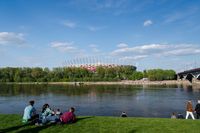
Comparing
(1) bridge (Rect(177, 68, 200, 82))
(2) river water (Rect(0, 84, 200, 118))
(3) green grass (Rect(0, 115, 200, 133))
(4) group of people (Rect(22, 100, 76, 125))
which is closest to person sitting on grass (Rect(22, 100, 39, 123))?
(4) group of people (Rect(22, 100, 76, 125))

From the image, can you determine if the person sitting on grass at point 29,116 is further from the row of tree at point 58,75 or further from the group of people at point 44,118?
the row of tree at point 58,75

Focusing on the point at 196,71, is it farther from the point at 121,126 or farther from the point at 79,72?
the point at 121,126

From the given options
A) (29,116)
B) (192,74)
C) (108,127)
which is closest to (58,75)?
(192,74)

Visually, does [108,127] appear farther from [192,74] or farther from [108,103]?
[192,74]

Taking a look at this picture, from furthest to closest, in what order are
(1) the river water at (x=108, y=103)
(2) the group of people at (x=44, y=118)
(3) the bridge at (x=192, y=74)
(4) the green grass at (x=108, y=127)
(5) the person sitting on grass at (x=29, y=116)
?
(3) the bridge at (x=192, y=74), (1) the river water at (x=108, y=103), (5) the person sitting on grass at (x=29, y=116), (2) the group of people at (x=44, y=118), (4) the green grass at (x=108, y=127)

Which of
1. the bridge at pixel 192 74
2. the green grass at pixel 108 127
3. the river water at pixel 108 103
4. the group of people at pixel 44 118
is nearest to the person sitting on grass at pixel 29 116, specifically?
the group of people at pixel 44 118

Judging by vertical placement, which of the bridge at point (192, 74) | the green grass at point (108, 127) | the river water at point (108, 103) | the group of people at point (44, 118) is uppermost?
the bridge at point (192, 74)

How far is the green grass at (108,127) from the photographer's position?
1602 centimetres

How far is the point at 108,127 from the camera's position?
16.7 metres

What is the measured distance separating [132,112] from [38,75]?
5852 inches

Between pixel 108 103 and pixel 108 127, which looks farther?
pixel 108 103

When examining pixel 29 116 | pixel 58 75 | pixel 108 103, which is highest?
pixel 58 75

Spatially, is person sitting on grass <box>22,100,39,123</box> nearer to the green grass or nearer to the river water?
the green grass

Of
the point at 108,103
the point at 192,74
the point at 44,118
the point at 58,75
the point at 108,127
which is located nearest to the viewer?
the point at 108,127
